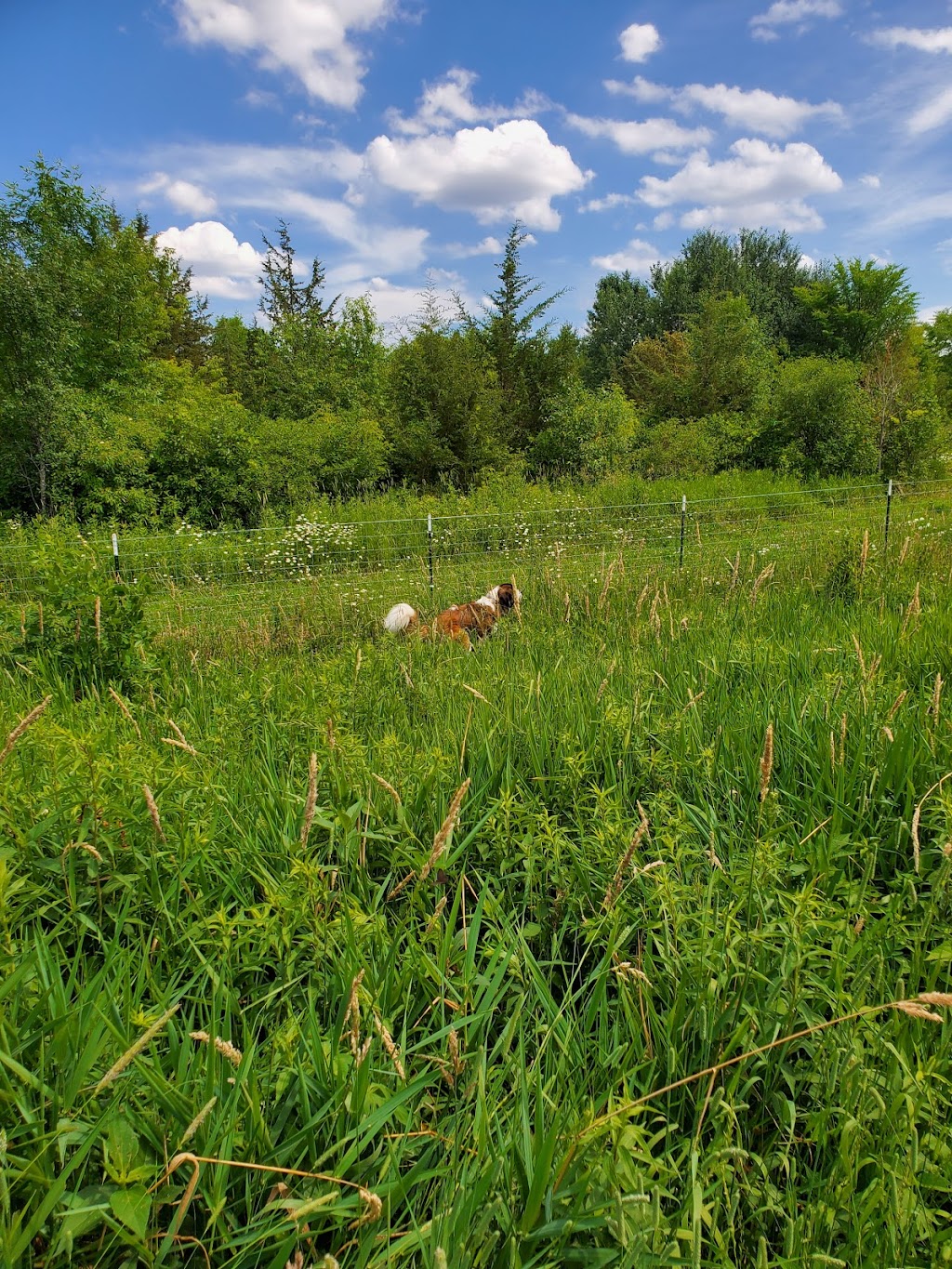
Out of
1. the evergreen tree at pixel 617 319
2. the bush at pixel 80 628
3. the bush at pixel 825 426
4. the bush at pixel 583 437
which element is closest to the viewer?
the bush at pixel 80 628

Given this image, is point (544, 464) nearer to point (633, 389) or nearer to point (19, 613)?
point (633, 389)

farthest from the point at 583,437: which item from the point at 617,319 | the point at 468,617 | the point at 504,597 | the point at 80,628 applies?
the point at 617,319

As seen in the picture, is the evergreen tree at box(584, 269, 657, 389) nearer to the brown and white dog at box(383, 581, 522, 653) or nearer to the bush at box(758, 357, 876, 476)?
the bush at box(758, 357, 876, 476)

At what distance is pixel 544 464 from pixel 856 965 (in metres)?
20.2

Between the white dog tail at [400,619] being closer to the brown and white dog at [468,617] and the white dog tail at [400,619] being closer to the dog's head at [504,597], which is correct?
the brown and white dog at [468,617]

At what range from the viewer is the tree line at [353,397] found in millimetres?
13859

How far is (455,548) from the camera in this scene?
1083 cm

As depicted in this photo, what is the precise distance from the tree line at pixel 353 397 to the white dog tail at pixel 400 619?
847 cm

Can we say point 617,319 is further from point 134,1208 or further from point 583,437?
point 134,1208

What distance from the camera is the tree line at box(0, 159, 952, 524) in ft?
45.5

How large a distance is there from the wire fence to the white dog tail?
3.19 feet

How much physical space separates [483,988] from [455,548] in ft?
31.0

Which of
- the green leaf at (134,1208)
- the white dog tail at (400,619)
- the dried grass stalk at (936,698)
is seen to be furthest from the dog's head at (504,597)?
the green leaf at (134,1208)

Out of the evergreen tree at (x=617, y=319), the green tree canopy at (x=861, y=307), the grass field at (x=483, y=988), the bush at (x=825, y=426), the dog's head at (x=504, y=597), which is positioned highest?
the evergreen tree at (x=617, y=319)
